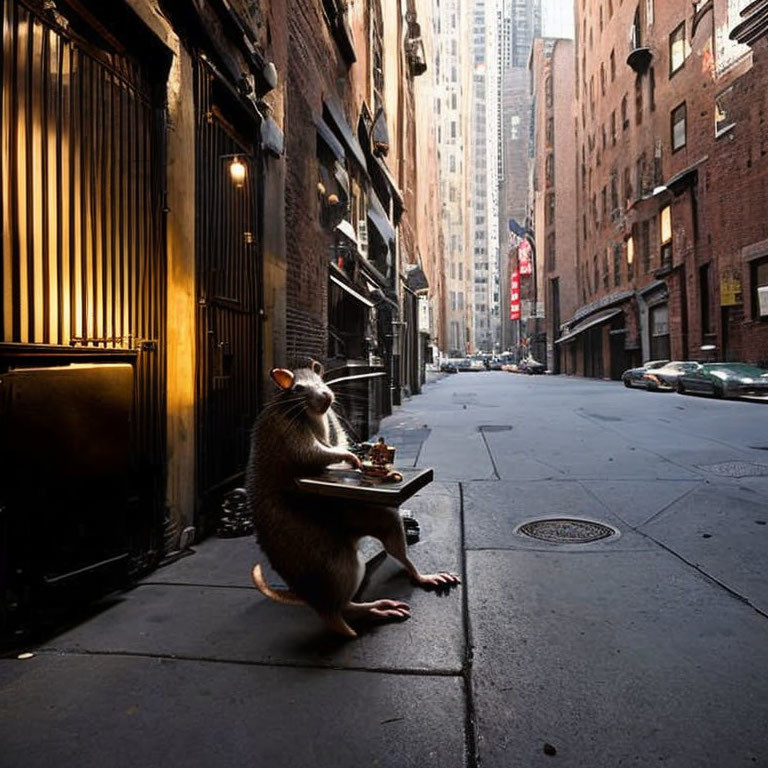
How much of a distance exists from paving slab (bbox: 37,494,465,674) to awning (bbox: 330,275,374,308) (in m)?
6.35

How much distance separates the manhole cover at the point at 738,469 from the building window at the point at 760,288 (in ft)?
55.5

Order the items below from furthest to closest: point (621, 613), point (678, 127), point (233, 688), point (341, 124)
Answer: point (678, 127) < point (341, 124) < point (621, 613) < point (233, 688)

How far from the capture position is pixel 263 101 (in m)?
6.01

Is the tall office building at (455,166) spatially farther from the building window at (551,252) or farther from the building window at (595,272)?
the building window at (595,272)

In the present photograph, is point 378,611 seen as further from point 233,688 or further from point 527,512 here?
point 527,512

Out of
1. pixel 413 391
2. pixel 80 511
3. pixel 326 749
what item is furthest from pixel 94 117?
pixel 413 391

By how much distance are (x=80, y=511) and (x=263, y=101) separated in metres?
4.67

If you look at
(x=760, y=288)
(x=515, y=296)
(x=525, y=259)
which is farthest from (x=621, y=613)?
(x=515, y=296)

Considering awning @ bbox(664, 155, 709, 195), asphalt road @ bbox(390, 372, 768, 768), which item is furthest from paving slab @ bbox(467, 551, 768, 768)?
awning @ bbox(664, 155, 709, 195)

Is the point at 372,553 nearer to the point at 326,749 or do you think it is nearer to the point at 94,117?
the point at 326,749

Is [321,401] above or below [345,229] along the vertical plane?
below

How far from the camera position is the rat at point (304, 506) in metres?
2.75

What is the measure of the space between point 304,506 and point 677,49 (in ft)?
114

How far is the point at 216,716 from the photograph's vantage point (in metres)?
2.27
